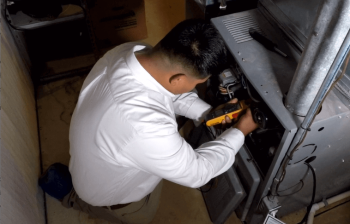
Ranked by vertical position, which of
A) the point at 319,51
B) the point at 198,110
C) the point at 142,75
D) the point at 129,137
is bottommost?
the point at 198,110

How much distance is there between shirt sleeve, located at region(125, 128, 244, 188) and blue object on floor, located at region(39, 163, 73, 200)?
0.77 m

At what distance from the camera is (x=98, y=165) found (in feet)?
3.56

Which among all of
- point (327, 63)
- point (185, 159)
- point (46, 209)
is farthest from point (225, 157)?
point (46, 209)

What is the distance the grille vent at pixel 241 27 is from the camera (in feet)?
3.91

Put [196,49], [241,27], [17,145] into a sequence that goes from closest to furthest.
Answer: [196,49] < [241,27] < [17,145]

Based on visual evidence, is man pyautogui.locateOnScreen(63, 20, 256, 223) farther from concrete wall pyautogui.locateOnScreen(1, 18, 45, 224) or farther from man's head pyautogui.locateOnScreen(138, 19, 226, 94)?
concrete wall pyautogui.locateOnScreen(1, 18, 45, 224)

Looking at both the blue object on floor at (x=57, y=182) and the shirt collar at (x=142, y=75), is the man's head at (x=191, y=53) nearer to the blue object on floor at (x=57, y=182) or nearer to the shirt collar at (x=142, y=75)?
the shirt collar at (x=142, y=75)

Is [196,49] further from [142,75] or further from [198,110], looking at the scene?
[198,110]

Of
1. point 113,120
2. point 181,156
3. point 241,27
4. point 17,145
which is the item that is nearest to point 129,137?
point 113,120

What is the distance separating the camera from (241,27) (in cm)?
123

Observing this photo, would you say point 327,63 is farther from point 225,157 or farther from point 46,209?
point 46,209

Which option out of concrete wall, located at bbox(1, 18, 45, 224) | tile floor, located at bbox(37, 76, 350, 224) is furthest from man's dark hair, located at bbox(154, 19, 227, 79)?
tile floor, located at bbox(37, 76, 350, 224)

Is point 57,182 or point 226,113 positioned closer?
point 226,113

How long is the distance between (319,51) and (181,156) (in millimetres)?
499
